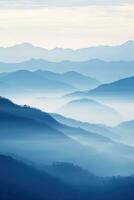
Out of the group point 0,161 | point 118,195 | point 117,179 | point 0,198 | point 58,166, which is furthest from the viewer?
point 58,166

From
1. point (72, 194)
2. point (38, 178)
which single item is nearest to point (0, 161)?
point (38, 178)

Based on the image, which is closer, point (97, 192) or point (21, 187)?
point (21, 187)

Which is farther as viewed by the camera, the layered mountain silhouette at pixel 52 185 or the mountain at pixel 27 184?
the layered mountain silhouette at pixel 52 185

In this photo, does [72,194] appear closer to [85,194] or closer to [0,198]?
[85,194]

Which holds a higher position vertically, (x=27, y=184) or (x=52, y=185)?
(x=52, y=185)

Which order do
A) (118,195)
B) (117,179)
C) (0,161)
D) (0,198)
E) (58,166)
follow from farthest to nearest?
(58,166), (117,179), (0,161), (118,195), (0,198)

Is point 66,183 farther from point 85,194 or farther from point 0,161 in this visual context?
point 0,161

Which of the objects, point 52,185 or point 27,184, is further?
point 52,185

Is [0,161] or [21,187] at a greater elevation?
[0,161]

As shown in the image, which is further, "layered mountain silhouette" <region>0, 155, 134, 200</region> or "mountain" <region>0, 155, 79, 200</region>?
"layered mountain silhouette" <region>0, 155, 134, 200</region>

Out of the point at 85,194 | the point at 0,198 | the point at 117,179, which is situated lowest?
the point at 0,198
